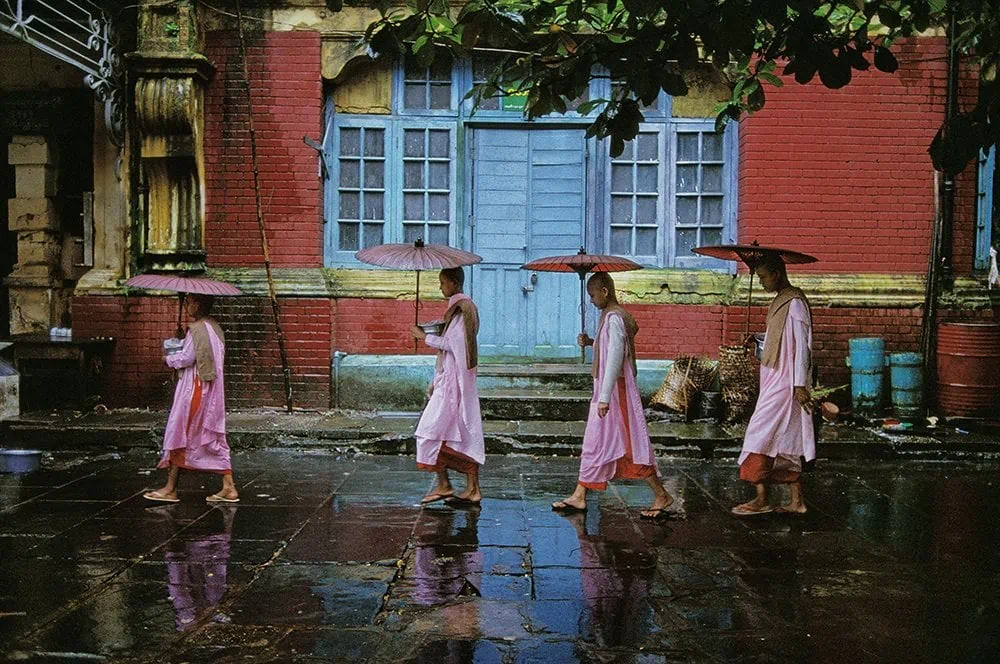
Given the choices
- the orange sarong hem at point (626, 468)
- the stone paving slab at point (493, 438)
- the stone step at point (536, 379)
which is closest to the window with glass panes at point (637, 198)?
the stone step at point (536, 379)

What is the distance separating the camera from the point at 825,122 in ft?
33.7

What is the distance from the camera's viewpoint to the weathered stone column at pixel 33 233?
1097 cm

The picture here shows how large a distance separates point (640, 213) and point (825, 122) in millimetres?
2267

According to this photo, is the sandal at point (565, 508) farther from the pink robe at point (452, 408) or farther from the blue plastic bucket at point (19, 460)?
the blue plastic bucket at point (19, 460)

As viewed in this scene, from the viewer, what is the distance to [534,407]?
32.6 feet

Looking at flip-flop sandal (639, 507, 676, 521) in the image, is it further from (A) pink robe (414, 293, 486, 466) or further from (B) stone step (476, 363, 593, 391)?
(B) stone step (476, 363, 593, 391)

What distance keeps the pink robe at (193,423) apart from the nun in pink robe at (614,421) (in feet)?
8.67

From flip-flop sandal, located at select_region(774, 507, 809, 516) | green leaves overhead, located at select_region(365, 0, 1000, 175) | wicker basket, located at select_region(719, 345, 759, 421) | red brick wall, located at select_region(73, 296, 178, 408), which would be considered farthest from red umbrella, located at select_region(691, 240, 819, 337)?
red brick wall, located at select_region(73, 296, 178, 408)

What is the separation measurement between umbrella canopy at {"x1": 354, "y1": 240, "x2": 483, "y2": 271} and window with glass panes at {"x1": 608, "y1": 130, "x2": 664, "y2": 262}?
4248mm

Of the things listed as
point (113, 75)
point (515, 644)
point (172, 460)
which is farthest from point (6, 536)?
point (113, 75)

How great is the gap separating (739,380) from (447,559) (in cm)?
534

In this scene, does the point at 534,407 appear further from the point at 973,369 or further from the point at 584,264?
the point at 973,369

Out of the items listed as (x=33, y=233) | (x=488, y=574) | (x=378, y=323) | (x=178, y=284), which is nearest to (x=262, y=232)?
(x=378, y=323)

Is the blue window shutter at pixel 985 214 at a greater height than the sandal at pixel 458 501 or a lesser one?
greater
